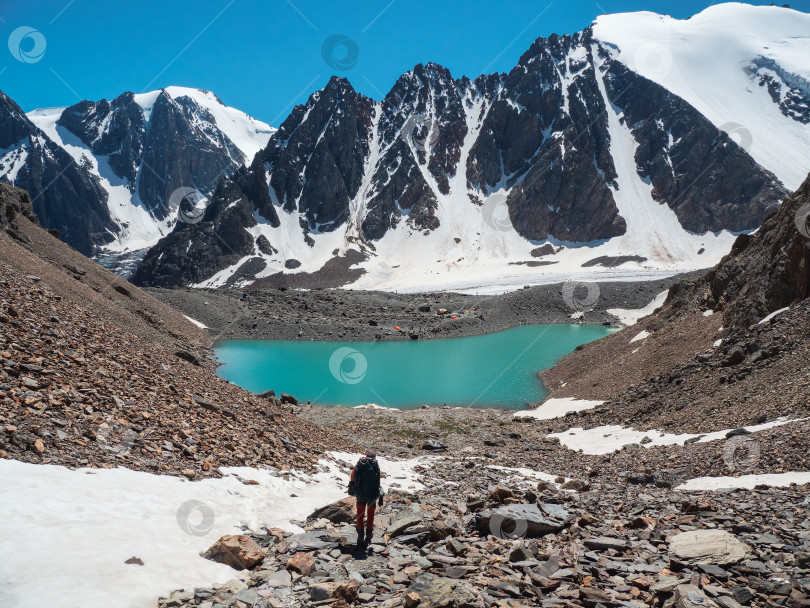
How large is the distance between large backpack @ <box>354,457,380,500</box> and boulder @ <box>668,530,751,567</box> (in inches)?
211

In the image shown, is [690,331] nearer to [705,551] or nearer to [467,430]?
[467,430]

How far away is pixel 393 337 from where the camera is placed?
260ft

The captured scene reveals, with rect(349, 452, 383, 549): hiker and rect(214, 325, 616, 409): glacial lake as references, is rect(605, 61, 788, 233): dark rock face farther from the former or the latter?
rect(349, 452, 383, 549): hiker

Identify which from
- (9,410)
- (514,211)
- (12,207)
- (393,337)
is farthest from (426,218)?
(9,410)

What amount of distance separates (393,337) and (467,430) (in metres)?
50.2

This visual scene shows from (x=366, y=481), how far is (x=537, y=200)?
182419 millimetres

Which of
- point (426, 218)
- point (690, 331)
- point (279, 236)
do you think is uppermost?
point (426, 218)

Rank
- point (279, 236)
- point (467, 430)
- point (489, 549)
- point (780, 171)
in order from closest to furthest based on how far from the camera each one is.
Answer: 1. point (489, 549)
2. point (467, 430)
3. point (780, 171)
4. point (279, 236)

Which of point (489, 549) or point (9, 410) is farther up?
point (9, 410)

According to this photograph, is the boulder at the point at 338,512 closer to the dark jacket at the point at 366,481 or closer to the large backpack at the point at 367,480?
the dark jacket at the point at 366,481

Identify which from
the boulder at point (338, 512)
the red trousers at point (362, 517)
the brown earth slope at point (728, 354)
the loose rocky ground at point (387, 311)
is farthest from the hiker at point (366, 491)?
the loose rocky ground at point (387, 311)

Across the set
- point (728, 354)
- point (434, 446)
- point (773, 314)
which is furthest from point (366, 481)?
point (773, 314)

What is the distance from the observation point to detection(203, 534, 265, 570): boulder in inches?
334

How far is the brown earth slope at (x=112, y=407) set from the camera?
34.1 feet
